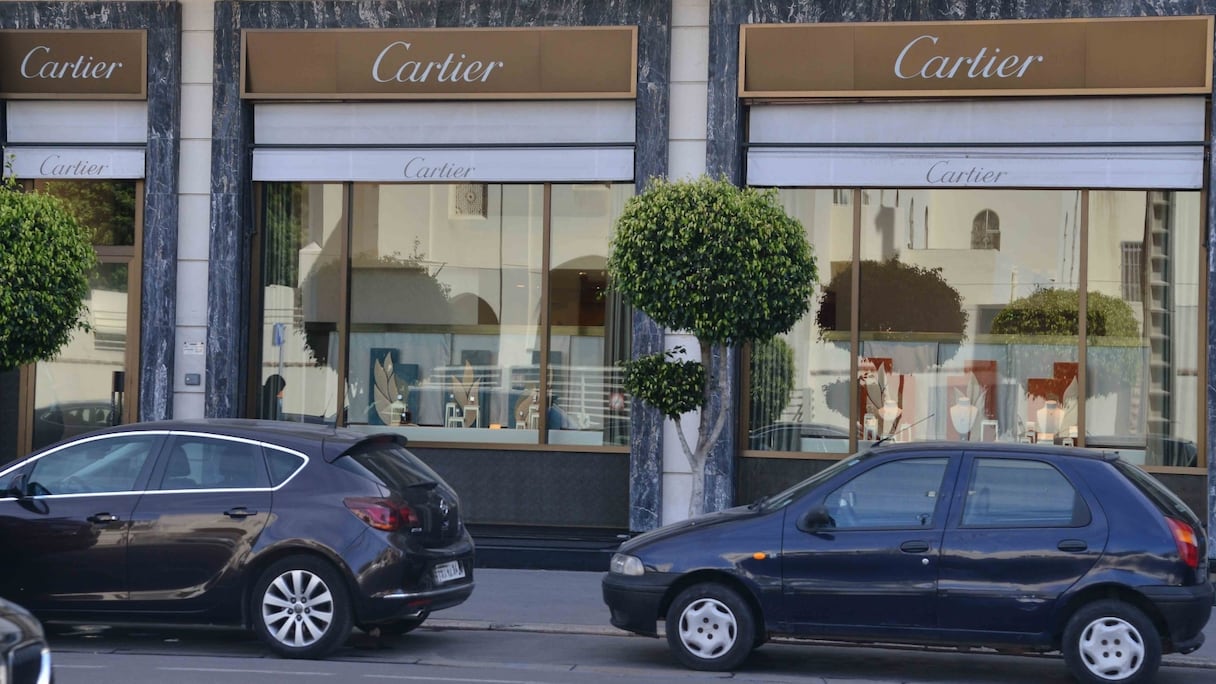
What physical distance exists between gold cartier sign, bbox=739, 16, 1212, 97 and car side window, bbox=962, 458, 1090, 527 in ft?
19.5

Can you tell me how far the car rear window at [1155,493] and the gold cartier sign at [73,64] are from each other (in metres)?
10.6

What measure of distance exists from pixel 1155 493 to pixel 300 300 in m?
9.39

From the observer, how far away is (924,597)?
8.77 metres

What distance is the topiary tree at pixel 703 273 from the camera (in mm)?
11070

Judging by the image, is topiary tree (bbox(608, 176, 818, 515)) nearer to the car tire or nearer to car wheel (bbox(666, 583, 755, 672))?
car wheel (bbox(666, 583, 755, 672))

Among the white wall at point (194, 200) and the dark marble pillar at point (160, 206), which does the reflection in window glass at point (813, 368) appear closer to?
the white wall at point (194, 200)

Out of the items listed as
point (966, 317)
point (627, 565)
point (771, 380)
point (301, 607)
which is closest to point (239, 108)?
point (771, 380)

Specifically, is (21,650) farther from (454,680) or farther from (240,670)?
(454,680)

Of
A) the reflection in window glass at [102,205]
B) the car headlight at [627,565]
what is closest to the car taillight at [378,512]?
the car headlight at [627,565]

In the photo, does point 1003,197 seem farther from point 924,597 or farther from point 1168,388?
point 924,597

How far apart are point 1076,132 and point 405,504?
784 cm

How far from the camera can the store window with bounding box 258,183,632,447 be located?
14953 mm

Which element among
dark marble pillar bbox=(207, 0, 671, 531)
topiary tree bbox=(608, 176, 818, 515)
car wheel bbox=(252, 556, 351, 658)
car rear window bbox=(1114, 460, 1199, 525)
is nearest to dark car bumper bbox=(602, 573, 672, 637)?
car wheel bbox=(252, 556, 351, 658)

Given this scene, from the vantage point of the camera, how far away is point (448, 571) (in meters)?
9.62
